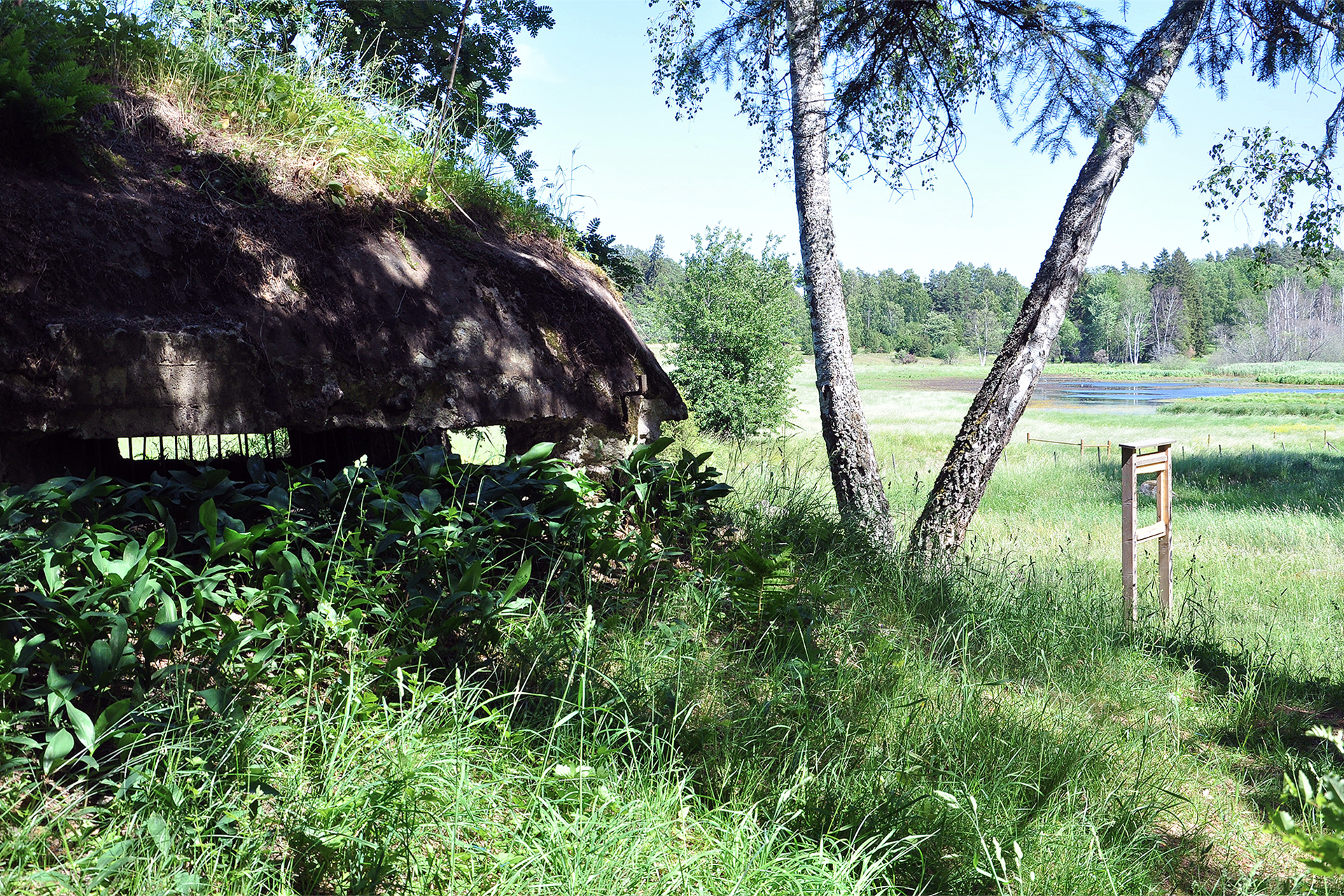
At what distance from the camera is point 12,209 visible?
3314 millimetres

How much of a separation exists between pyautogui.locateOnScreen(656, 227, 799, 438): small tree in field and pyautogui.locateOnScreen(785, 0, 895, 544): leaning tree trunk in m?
14.1

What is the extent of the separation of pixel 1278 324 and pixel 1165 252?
40031mm

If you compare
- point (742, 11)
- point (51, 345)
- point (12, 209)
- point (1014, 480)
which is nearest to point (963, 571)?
point (742, 11)

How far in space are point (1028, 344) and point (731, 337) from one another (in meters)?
15.4

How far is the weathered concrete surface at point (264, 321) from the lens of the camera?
3256 mm

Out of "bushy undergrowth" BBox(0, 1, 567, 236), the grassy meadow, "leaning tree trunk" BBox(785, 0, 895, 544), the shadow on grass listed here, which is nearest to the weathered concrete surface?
"bushy undergrowth" BBox(0, 1, 567, 236)

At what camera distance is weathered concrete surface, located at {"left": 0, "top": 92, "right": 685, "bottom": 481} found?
3.26 m

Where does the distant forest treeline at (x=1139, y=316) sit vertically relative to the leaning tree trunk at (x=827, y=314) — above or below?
above

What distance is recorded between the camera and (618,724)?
286 centimetres

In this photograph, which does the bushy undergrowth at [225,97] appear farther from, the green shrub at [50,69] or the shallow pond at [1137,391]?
the shallow pond at [1137,391]

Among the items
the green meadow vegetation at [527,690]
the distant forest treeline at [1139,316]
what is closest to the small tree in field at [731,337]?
the green meadow vegetation at [527,690]

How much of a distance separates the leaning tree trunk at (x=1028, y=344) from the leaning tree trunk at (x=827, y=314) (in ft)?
1.47

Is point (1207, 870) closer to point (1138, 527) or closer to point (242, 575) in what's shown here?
point (242, 575)

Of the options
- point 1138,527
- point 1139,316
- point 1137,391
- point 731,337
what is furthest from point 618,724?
point 1139,316
